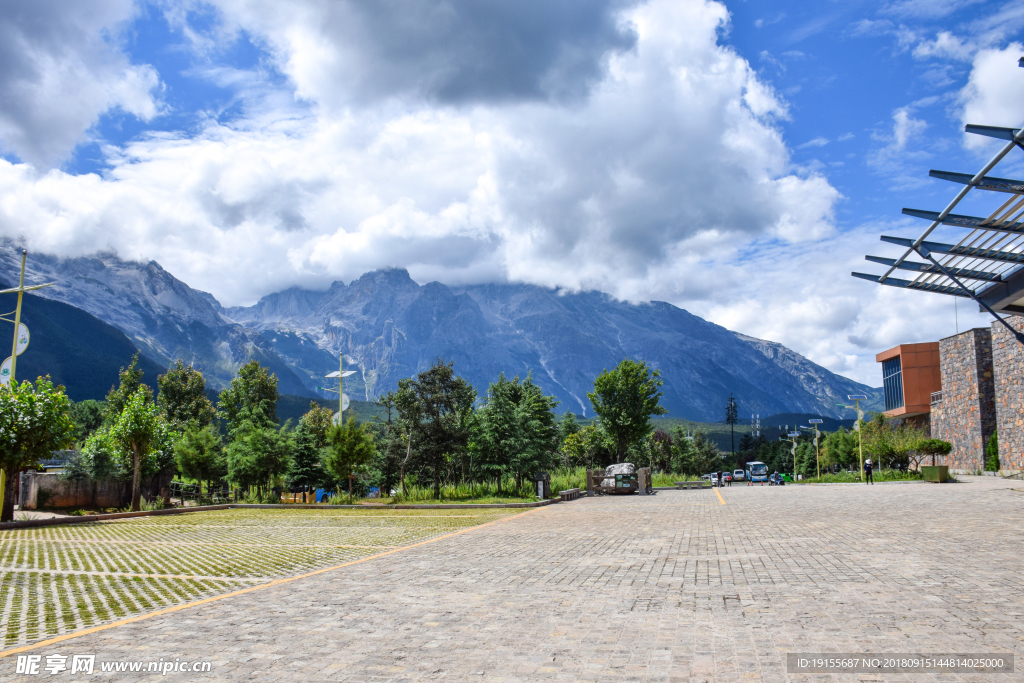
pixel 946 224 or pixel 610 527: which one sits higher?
pixel 946 224

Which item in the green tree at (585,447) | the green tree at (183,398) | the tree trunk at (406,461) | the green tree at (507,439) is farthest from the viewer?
the green tree at (183,398)

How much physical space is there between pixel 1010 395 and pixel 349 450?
39.9 metres

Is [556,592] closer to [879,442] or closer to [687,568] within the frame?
[687,568]

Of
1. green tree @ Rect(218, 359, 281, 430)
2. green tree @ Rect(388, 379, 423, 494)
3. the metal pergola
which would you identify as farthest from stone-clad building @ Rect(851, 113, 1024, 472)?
green tree @ Rect(218, 359, 281, 430)

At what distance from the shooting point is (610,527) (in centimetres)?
1655

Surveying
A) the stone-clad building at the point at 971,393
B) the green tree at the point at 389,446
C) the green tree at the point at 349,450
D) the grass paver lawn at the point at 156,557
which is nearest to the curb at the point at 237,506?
the grass paver lawn at the point at 156,557

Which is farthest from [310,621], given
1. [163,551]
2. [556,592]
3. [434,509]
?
[434,509]

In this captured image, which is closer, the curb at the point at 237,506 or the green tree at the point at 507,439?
the curb at the point at 237,506

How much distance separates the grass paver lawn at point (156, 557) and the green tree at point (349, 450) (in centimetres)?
793

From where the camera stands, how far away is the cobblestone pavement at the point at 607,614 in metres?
5.36

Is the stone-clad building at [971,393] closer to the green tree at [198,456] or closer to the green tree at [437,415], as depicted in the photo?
the green tree at [437,415]

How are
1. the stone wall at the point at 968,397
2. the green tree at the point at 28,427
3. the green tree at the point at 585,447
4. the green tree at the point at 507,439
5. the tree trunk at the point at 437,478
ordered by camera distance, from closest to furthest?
the green tree at the point at 28,427, the green tree at the point at 507,439, the tree trunk at the point at 437,478, the green tree at the point at 585,447, the stone wall at the point at 968,397

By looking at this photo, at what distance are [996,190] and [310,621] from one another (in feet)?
66.4

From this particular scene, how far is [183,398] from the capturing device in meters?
54.1
